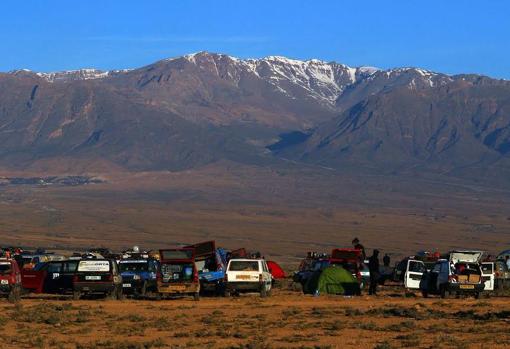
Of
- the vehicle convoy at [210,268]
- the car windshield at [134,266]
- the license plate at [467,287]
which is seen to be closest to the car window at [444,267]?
the license plate at [467,287]

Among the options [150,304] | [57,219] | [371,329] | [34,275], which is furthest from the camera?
[57,219]

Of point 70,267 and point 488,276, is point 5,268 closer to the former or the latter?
point 70,267

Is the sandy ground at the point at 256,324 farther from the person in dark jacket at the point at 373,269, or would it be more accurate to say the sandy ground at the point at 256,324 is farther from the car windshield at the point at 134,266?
the car windshield at the point at 134,266

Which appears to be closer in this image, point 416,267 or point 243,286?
point 243,286

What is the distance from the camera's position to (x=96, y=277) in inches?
1371

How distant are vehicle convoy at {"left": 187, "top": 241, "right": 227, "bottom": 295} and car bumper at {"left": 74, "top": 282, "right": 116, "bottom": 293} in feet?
12.2

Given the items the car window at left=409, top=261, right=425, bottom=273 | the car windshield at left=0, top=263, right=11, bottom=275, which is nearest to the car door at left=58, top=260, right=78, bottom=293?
the car windshield at left=0, top=263, right=11, bottom=275

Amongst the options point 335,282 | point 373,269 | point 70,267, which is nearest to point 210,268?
point 335,282

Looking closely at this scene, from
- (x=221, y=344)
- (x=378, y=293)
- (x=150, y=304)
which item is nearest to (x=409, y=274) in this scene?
(x=378, y=293)

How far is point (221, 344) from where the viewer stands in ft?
75.5

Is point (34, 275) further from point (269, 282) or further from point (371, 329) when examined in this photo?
point (371, 329)

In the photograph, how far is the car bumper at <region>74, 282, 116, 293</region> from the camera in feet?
114

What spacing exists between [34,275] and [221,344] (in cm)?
1678

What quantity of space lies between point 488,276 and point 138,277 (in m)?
10.3
